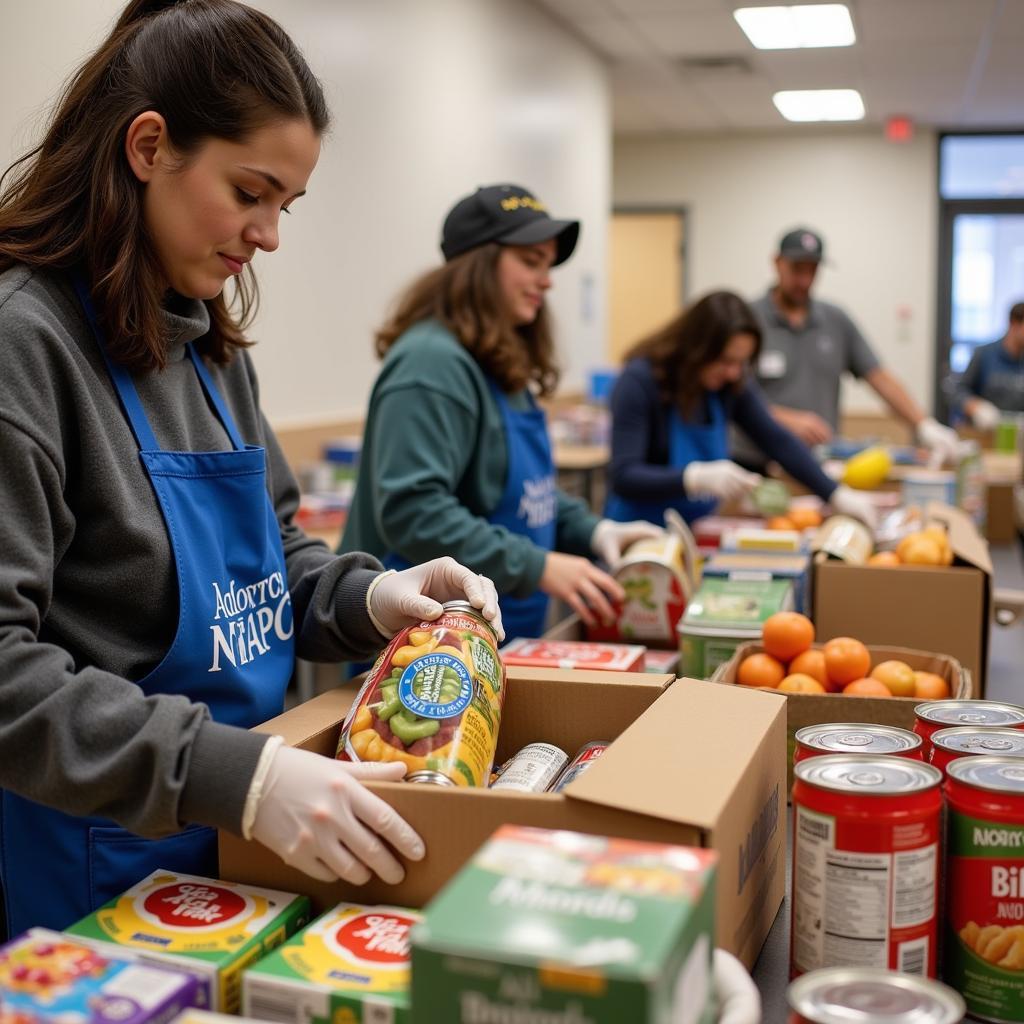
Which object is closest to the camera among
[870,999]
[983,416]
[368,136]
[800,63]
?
[870,999]

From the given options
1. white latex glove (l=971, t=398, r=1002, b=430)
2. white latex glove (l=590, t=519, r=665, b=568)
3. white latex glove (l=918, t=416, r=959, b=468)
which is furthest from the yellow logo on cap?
white latex glove (l=971, t=398, r=1002, b=430)

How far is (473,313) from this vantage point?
2.32 metres

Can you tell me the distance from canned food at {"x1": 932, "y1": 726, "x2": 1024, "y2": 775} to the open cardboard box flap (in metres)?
0.16

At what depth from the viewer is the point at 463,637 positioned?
4.12 ft

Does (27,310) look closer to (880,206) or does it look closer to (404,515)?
(404,515)

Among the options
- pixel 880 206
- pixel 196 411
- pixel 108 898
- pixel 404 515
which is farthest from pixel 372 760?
pixel 880 206

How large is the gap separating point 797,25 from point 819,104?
7.76 feet

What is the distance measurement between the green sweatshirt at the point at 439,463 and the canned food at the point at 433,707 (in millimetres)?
843

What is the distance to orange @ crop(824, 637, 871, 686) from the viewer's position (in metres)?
1.59

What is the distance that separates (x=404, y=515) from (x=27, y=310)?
1069mm

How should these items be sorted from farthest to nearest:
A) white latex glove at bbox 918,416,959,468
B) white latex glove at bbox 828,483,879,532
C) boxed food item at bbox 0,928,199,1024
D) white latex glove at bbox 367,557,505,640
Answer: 1. white latex glove at bbox 918,416,959,468
2. white latex glove at bbox 828,483,879,532
3. white latex glove at bbox 367,557,505,640
4. boxed food item at bbox 0,928,199,1024

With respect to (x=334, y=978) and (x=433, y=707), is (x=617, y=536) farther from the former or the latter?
(x=334, y=978)

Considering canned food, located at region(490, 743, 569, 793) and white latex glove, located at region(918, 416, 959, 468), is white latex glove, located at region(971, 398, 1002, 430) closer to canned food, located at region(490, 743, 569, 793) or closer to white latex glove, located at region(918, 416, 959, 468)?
white latex glove, located at region(918, 416, 959, 468)

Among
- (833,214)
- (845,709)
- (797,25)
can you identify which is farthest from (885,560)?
(833,214)
